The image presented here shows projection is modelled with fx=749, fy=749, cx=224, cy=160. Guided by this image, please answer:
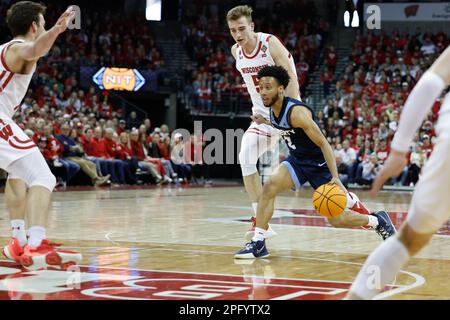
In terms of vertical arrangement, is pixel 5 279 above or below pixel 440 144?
below

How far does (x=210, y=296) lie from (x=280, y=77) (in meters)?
2.61

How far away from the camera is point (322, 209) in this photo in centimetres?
646

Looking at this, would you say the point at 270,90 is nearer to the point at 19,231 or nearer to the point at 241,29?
the point at 241,29

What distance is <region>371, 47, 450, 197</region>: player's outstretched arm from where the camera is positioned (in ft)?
11.0

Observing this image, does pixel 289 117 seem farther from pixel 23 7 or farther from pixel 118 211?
pixel 118 211

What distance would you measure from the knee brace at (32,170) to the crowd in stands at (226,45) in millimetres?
18836

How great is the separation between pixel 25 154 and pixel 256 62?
3009 millimetres

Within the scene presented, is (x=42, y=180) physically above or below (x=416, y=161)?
above

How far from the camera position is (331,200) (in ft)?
21.1

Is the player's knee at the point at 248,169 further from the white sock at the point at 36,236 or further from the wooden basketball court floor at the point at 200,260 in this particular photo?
the white sock at the point at 36,236

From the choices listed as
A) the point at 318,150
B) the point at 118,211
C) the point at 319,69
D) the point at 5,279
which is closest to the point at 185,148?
the point at 319,69

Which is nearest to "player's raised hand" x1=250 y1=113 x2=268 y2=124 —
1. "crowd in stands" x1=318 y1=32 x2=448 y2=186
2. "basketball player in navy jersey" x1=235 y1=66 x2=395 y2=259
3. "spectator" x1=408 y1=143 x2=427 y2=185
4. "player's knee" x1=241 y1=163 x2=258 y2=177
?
"basketball player in navy jersey" x1=235 y1=66 x2=395 y2=259

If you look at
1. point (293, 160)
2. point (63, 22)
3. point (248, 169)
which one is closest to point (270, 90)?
point (293, 160)

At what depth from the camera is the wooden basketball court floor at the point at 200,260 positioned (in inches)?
189
